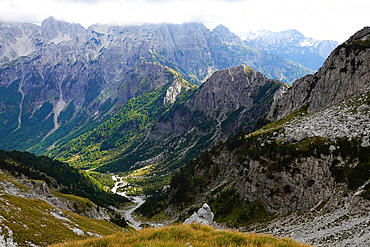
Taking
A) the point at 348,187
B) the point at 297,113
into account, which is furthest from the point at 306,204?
the point at 297,113

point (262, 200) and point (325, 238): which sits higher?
point (325, 238)

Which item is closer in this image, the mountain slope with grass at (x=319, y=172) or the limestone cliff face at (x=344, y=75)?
the mountain slope with grass at (x=319, y=172)

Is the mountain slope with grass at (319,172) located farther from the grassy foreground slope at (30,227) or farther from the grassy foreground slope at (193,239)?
the grassy foreground slope at (30,227)

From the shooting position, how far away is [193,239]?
63.0ft

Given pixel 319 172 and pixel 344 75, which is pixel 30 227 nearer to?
pixel 319 172

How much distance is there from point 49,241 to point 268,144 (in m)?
73.6

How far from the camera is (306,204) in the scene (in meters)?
59.3

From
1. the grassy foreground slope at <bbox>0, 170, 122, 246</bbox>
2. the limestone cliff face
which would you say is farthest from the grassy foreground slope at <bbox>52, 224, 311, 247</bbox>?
the limestone cliff face

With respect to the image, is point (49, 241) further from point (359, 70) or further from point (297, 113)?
point (359, 70)

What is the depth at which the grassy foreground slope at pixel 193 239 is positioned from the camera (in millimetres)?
17797

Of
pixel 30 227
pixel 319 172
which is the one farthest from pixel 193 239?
pixel 319 172

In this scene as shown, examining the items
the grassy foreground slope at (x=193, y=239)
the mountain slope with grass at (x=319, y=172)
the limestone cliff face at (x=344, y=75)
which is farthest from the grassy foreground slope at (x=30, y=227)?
the limestone cliff face at (x=344, y=75)

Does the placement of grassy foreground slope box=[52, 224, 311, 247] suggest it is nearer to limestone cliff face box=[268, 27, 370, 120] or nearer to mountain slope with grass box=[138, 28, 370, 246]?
mountain slope with grass box=[138, 28, 370, 246]

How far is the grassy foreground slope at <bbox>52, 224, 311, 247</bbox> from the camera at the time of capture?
1780 cm
